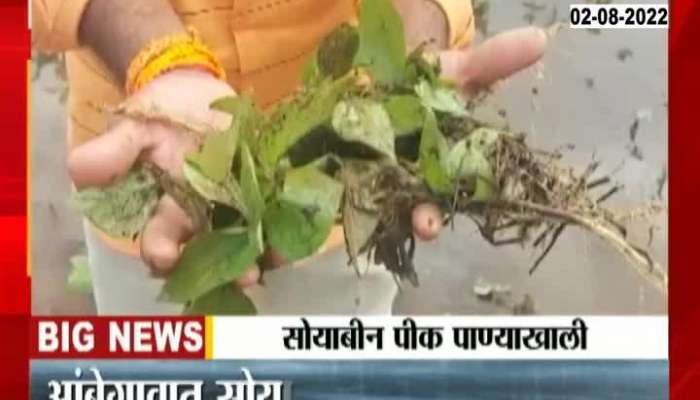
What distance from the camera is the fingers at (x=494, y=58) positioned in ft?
7.46

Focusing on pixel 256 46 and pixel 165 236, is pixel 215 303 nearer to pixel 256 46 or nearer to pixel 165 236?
pixel 165 236

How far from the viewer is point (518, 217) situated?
7.46 ft

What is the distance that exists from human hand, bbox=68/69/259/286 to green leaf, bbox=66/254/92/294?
100 millimetres

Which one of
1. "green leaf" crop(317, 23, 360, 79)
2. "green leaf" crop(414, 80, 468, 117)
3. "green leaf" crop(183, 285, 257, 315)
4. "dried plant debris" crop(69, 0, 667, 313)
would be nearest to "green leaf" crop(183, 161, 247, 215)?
"dried plant debris" crop(69, 0, 667, 313)

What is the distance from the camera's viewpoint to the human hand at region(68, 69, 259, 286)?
2252 mm

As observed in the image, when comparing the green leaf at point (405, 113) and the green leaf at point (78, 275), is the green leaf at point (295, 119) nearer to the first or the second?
the green leaf at point (405, 113)

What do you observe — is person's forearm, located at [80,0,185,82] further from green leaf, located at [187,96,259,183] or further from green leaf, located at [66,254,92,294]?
green leaf, located at [66,254,92,294]

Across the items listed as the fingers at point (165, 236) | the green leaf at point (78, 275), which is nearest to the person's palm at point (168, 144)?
the fingers at point (165, 236)

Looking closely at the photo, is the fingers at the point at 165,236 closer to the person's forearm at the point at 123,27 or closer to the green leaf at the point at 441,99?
the person's forearm at the point at 123,27

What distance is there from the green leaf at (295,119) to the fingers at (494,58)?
0.21m

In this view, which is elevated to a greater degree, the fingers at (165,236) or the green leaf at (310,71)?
the green leaf at (310,71)

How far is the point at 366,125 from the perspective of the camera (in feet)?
7.41

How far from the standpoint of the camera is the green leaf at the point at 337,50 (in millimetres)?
2260
